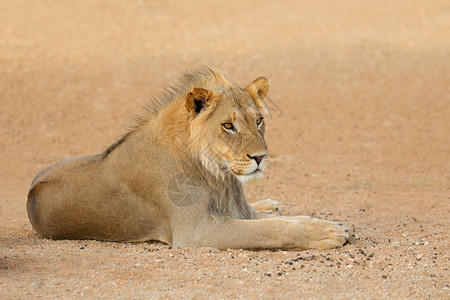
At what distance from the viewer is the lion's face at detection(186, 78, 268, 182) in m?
6.02

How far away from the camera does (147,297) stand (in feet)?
16.2

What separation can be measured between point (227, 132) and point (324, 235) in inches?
45.5

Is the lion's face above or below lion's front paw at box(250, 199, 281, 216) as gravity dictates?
Answer: above

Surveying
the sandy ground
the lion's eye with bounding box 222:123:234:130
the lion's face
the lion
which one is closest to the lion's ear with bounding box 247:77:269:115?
the lion

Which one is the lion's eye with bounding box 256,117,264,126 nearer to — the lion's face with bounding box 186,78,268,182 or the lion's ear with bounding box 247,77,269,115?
the lion's face with bounding box 186,78,268,182

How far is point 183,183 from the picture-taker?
248 inches

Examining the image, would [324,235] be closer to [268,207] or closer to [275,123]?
[268,207]

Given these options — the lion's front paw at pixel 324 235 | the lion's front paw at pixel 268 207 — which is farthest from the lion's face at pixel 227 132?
the lion's front paw at pixel 268 207

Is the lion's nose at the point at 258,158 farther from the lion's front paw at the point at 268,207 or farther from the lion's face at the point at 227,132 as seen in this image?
the lion's front paw at the point at 268,207

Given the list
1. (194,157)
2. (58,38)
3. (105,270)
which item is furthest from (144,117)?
(58,38)

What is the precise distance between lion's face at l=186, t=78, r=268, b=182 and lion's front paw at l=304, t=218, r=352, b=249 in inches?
24.6

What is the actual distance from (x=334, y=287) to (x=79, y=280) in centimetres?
178

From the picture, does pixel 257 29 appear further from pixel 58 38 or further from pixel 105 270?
pixel 105 270

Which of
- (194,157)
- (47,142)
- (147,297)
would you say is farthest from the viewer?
(47,142)
